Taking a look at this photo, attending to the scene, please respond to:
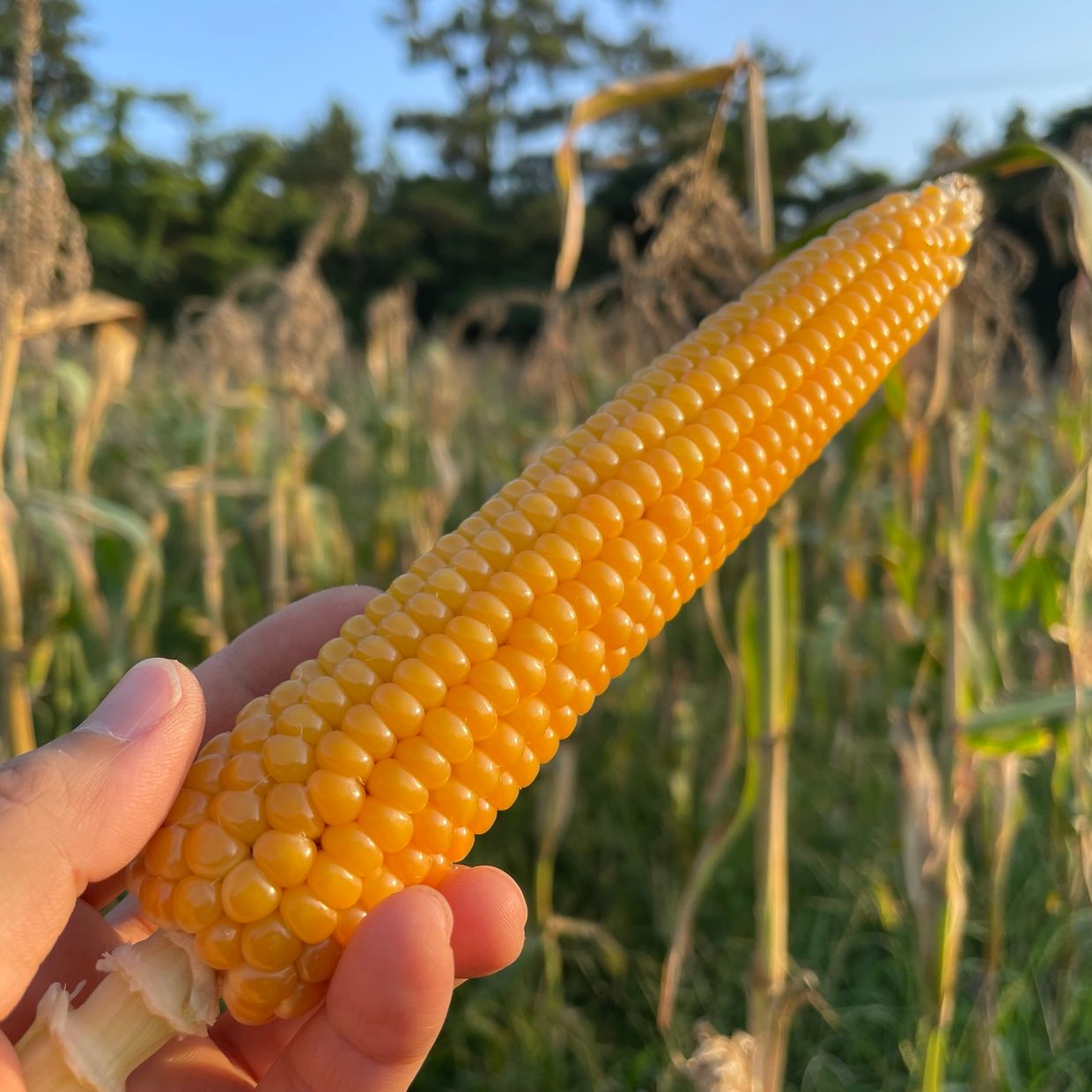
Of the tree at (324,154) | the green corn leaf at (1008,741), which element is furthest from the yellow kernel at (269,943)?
the tree at (324,154)

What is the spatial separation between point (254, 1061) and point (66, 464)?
16.1 feet

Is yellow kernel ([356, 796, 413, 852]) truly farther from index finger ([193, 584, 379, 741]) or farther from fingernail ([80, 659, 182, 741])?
index finger ([193, 584, 379, 741])

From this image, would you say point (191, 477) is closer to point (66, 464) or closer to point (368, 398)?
point (66, 464)

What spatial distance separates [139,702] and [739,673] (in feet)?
4.17

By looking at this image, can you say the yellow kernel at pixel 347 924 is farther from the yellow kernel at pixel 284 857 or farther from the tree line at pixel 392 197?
the tree line at pixel 392 197

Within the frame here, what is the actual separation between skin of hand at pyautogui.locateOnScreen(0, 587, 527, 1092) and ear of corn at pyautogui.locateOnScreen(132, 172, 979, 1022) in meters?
0.05

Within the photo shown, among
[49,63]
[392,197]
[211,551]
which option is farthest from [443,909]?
[392,197]

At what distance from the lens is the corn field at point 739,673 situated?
A: 1940mm

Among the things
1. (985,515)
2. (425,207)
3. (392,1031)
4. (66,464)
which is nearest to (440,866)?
(392,1031)

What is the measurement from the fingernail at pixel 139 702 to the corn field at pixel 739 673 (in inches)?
41.2

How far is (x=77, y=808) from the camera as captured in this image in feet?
3.19

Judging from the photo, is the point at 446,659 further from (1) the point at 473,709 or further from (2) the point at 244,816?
(2) the point at 244,816

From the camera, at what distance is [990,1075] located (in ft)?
7.25

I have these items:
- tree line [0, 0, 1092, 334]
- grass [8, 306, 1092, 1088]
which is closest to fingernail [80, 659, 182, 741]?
grass [8, 306, 1092, 1088]
